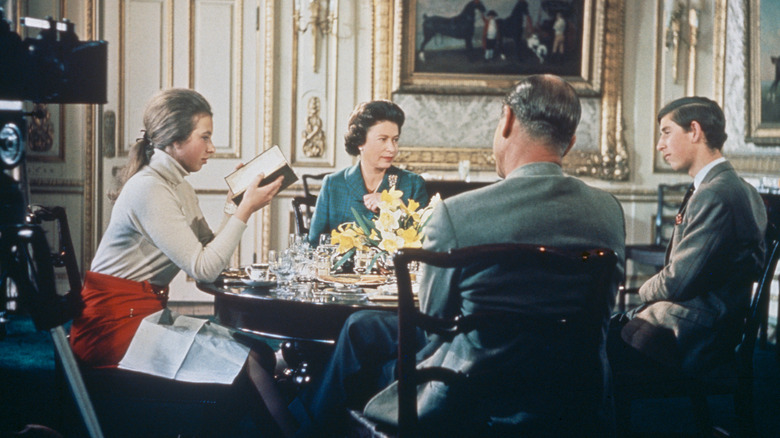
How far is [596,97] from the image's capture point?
5.81 meters

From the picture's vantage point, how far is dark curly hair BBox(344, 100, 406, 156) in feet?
11.2

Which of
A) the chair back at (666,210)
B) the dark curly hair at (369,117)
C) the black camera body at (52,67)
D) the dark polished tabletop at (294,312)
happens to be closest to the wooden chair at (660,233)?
the chair back at (666,210)

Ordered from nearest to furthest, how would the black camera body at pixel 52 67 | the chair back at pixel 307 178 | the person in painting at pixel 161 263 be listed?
1. the black camera body at pixel 52 67
2. the person in painting at pixel 161 263
3. the chair back at pixel 307 178

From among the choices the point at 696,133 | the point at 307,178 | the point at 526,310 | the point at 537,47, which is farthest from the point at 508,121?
the point at 537,47

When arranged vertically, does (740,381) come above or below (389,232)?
below

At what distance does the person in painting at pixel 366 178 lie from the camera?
3.38 meters

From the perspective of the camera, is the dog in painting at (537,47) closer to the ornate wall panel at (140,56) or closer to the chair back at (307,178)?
the chair back at (307,178)

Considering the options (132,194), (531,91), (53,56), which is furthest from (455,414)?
(53,56)

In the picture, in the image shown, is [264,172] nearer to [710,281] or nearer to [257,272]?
[257,272]

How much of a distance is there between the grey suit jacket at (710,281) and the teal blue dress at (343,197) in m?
1.44

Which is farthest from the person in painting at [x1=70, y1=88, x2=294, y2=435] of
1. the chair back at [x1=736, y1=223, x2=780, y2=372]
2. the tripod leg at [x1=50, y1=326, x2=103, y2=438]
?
the chair back at [x1=736, y1=223, x2=780, y2=372]

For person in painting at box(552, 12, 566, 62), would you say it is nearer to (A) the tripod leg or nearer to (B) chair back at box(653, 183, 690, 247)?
(B) chair back at box(653, 183, 690, 247)

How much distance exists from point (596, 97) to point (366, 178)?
2.97 metres

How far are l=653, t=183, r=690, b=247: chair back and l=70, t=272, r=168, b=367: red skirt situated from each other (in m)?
4.24
